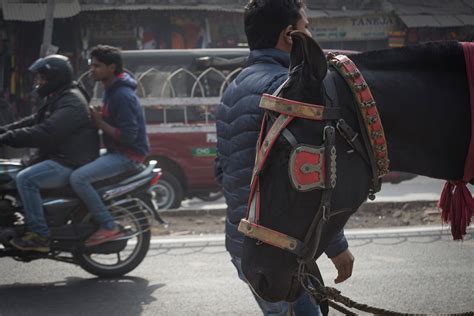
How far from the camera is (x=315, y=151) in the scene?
2.22 meters

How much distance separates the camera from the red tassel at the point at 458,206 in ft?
8.45

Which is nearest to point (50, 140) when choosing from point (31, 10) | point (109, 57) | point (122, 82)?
point (122, 82)

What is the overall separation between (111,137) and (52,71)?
78 cm

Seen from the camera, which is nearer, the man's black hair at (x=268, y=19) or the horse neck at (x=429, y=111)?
the horse neck at (x=429, y=111)

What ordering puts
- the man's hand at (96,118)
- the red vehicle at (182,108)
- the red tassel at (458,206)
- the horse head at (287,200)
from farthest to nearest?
the red vehicle at (182,108), the man's hand at (96,118), the red tassel at (458,206), the horse head at (287,200)

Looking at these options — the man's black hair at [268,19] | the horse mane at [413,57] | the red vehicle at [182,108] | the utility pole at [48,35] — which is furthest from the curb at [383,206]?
the horse mane at [413,57]

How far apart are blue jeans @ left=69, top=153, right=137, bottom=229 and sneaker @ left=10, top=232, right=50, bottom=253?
0.48m

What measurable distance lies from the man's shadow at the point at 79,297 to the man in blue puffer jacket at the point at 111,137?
408mm

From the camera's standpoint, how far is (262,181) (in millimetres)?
2285

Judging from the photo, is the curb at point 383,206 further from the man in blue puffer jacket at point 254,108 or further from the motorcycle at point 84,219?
Result: the man in blue puffer jacket at point 254,108

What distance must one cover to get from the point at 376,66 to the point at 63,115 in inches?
168

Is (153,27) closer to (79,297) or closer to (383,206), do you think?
(383,206)

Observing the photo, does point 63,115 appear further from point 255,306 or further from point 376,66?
point 376,66

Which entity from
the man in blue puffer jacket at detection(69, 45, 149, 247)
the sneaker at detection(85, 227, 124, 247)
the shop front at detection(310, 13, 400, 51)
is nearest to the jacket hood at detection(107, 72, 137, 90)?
the man in blue puffer jacket at detection(69, 45, 149, 247)
